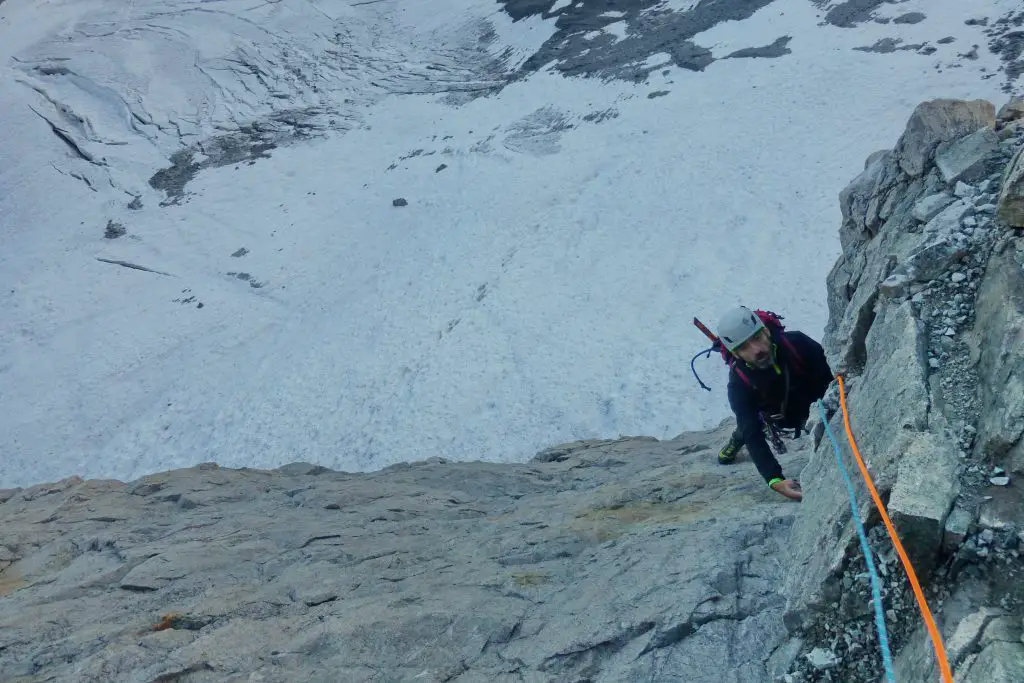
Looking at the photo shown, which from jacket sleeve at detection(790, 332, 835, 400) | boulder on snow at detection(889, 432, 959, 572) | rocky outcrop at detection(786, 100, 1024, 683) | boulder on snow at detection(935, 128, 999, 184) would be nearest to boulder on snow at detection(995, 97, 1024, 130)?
rocky outcrop at detection(786, 100, 1024, 683)

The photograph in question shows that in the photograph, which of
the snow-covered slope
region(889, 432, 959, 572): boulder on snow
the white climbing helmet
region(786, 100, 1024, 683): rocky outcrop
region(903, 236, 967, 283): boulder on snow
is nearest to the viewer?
region(786, 100, 1024, 683): rocky outcrop

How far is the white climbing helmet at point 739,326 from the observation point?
535cm

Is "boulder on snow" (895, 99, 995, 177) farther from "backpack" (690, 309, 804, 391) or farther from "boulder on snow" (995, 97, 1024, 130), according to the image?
"backpack" (690, 309, 804, 391)

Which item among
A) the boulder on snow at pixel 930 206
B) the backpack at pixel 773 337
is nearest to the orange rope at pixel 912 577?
the backpack at pixel 773 337

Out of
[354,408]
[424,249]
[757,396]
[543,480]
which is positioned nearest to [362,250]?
[424,249]

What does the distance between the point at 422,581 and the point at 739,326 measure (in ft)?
12.8

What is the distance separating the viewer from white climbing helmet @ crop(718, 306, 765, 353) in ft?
17.6

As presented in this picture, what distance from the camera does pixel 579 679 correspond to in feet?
15.6

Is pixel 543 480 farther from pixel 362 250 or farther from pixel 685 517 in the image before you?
pixel 362 250

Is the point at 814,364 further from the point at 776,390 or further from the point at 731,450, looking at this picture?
the point at 731,450

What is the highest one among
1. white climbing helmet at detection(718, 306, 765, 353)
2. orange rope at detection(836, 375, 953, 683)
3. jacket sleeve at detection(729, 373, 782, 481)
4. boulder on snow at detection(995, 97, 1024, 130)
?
boulder on snow at detection(995, 97, 1024, 130)

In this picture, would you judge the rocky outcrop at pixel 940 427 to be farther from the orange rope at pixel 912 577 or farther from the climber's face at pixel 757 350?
the climber's face at pixel 757 350

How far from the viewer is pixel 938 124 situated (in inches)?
229

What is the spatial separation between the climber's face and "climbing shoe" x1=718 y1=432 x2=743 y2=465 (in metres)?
2.79
